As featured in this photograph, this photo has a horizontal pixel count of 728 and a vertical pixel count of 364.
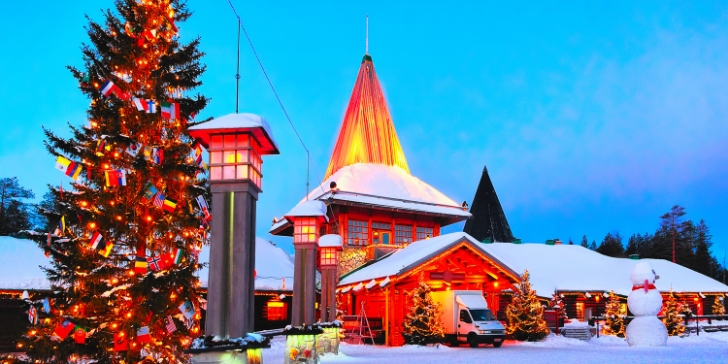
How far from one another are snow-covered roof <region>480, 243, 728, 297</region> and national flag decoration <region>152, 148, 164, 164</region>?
24.8 meters

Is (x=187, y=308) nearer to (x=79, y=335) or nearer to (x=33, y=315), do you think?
(x=79, y=335)

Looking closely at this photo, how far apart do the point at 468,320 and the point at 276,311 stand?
12.3m

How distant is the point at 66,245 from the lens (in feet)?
40.7

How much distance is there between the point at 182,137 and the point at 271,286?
19.2 meters

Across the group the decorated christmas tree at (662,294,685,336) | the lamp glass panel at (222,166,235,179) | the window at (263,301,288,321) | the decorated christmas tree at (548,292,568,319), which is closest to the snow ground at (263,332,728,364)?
the window at (263,301,288,321)

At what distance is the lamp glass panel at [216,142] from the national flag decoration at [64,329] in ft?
15.0

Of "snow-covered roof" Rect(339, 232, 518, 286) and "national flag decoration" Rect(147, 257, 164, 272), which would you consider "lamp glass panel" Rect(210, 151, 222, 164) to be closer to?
"national flag decoration" Rect(147, 257, 164, 272)

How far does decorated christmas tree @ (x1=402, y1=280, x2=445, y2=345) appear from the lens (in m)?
26.2

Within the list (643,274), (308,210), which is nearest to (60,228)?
(308,210)

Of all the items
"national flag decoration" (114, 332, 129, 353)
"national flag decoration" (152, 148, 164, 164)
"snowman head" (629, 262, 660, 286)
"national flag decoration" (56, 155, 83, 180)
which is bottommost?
"national flag decoration" (114, 332, 129, 353)

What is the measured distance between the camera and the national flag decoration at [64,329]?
11.8 meters

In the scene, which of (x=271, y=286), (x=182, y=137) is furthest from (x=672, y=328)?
(x=182, y=137)

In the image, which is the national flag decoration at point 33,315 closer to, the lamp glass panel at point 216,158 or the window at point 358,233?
the lamp glass panel at point 216,158

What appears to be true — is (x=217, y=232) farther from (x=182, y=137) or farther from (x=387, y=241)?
(x=387, y=241)
